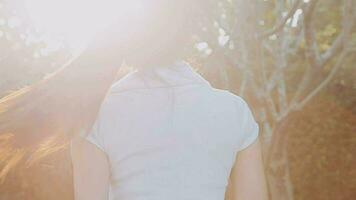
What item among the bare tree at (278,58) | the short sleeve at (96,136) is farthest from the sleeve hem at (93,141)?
the bare tree at (278,58)

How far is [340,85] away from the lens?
8617 millimetres

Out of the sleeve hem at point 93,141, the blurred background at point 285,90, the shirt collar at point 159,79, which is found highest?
the shirt collar at point 159,79

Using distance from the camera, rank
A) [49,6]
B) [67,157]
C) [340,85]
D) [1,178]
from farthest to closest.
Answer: [49,6] < [340,85] < [67,157] < [1,178]

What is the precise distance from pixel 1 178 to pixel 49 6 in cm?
827

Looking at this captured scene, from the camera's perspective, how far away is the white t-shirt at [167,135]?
1.77 m

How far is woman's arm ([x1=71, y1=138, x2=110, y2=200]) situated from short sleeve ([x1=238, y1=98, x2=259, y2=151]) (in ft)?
1.01

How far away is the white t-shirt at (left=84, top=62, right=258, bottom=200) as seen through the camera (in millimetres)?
1767

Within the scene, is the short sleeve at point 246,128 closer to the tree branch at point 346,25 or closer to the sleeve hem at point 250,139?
the sleeve hem at point 250,139

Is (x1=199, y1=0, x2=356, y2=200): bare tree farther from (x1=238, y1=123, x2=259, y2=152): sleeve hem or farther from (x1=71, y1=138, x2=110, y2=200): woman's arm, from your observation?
(x1=71, y1=138, x2=110, y2=200): woman's arm

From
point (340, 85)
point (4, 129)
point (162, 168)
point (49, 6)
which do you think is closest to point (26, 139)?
point (4, 129)

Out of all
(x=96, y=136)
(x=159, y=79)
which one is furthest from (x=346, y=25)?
(x=96, y=136)

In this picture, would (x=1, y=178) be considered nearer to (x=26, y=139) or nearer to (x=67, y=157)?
(x=26, y=139)

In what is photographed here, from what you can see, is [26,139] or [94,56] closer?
[94,56]

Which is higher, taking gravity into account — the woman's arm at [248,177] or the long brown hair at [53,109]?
the long brown hair at [53,109]
